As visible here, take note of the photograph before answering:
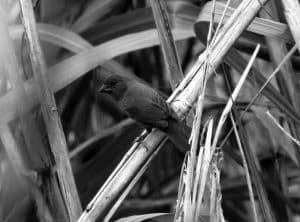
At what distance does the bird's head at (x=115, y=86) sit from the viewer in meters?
2.74

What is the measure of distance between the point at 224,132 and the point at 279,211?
546mm

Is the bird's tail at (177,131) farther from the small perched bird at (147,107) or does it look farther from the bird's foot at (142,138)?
the bird's foot at (142,138)

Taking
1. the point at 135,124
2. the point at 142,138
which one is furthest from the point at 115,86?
the point at 142,138

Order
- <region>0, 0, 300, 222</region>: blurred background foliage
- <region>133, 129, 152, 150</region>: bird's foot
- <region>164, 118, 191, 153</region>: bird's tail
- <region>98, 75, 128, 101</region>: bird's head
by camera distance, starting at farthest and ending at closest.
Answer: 1. <region>98, 75, 128, 101</region>: bird's head
2. <region>0, 0, 300, 222</region>: blurred background foliage
3. <region>164, 118, 191, 153</region>: bird's tail
4. <region>133, 129, 152, 150</region>: bird's foot

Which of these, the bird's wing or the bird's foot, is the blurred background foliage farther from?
the bird's foot

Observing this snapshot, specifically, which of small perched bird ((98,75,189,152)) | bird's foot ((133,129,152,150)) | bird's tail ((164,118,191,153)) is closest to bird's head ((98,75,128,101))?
small perched bird ((98,75,189,152))

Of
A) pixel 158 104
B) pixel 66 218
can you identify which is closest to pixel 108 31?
pixel 158 104

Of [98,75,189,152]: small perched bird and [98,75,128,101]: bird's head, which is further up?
[98,75,128,101]: bird's head

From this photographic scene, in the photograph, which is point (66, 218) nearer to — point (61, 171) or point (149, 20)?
point (61, 171)

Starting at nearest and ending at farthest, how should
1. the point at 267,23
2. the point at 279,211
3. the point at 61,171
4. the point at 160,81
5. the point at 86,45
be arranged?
the point at 61,171 < the point at 267,23 < the point at 86,45 < the point at 279,211 < the point at 160,81

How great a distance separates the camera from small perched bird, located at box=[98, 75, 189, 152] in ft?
7.41

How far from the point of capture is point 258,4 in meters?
2.09

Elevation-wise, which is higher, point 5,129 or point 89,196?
point 5,129

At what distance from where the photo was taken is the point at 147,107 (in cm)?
247
